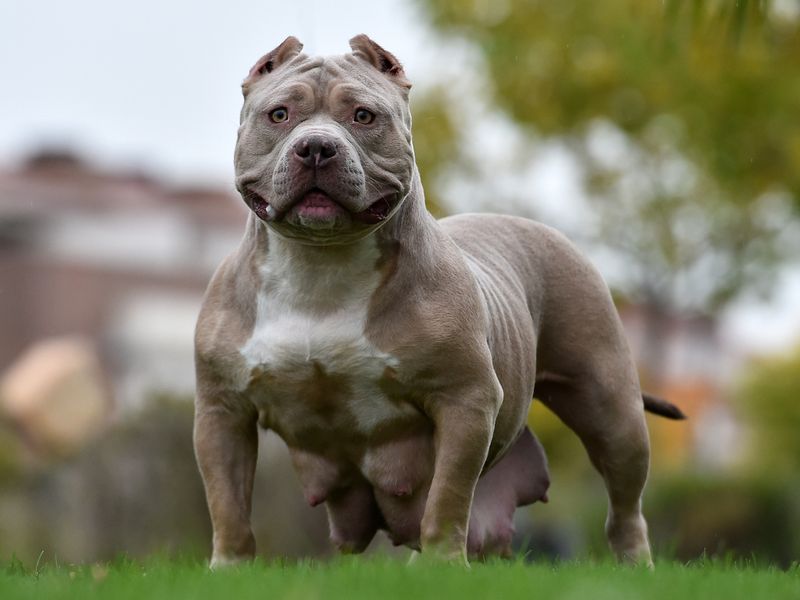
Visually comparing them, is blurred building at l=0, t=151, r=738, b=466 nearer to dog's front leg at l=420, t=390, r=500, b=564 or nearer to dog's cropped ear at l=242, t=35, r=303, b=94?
dog's cropped ear at l=242, t=35, r=303, b=94

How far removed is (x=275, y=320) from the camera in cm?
550

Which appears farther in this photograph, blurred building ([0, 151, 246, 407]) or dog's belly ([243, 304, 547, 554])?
blurred building ([0, 151, 246, 407])

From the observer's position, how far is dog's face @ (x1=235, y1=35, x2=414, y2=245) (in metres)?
5.07

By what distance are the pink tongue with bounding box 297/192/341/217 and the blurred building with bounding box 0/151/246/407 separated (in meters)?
28.4

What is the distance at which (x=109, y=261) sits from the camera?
3947cm

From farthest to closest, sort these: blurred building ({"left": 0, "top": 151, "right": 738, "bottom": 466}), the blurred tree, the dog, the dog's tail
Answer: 1. blurred building ({"left": 0, "top": 151, "right": 738, "bottom": 466})
2. the blurred tree
3. the dog's tail
4. the dog

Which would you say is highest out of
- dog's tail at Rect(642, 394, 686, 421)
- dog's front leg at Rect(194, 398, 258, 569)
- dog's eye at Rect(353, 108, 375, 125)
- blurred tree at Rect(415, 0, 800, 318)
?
dog's eye at Rect(353, 108, 375, 125)

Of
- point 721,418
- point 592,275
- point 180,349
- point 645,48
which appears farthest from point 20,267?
point 592,275

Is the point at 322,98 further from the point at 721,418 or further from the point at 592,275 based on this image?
the point at 721,418

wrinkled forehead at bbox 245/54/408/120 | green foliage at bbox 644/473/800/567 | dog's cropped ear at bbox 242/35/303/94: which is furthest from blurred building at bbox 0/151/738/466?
wrinkled forehead at bbox 245/54/408/120

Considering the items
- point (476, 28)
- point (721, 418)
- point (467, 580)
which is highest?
point (467, 580)

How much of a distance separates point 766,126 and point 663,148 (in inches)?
243

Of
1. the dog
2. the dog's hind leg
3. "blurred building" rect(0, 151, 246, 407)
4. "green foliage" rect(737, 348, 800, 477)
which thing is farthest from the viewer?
"blurred building" rect(0, 151, 246, 407)

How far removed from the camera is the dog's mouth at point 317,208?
5117 mm
